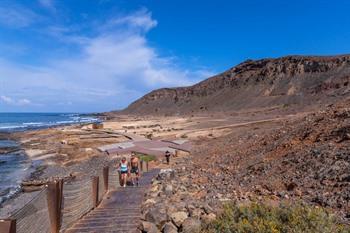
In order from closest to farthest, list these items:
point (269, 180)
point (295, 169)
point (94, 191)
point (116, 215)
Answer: point (116, 215), point (94, 191), point (269, 180), point (295, 169)

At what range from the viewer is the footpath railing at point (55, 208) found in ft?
18.1

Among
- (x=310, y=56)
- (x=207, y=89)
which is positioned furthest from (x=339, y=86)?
(x=207, y=89)

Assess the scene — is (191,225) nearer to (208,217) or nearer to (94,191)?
(208,217)

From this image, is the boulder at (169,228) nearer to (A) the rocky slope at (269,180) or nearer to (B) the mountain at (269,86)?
(A) the rocky slope at (269,180)

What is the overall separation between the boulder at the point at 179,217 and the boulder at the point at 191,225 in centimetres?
30

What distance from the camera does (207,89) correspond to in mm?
133125

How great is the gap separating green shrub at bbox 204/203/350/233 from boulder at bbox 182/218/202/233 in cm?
66

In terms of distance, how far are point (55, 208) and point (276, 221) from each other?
153 inches

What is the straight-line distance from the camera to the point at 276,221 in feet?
18.9

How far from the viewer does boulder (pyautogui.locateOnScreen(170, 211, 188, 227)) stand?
26.2ft

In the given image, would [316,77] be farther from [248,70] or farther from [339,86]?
[248,70]

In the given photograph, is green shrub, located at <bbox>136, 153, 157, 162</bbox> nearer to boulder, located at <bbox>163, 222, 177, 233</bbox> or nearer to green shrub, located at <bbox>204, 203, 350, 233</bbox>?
boulder, located at <bbox>163, 222, 177, 233</bbox>

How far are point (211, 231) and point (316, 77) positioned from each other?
306ft

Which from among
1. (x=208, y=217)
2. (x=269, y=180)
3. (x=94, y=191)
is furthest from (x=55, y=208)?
(x=269, y=180)
